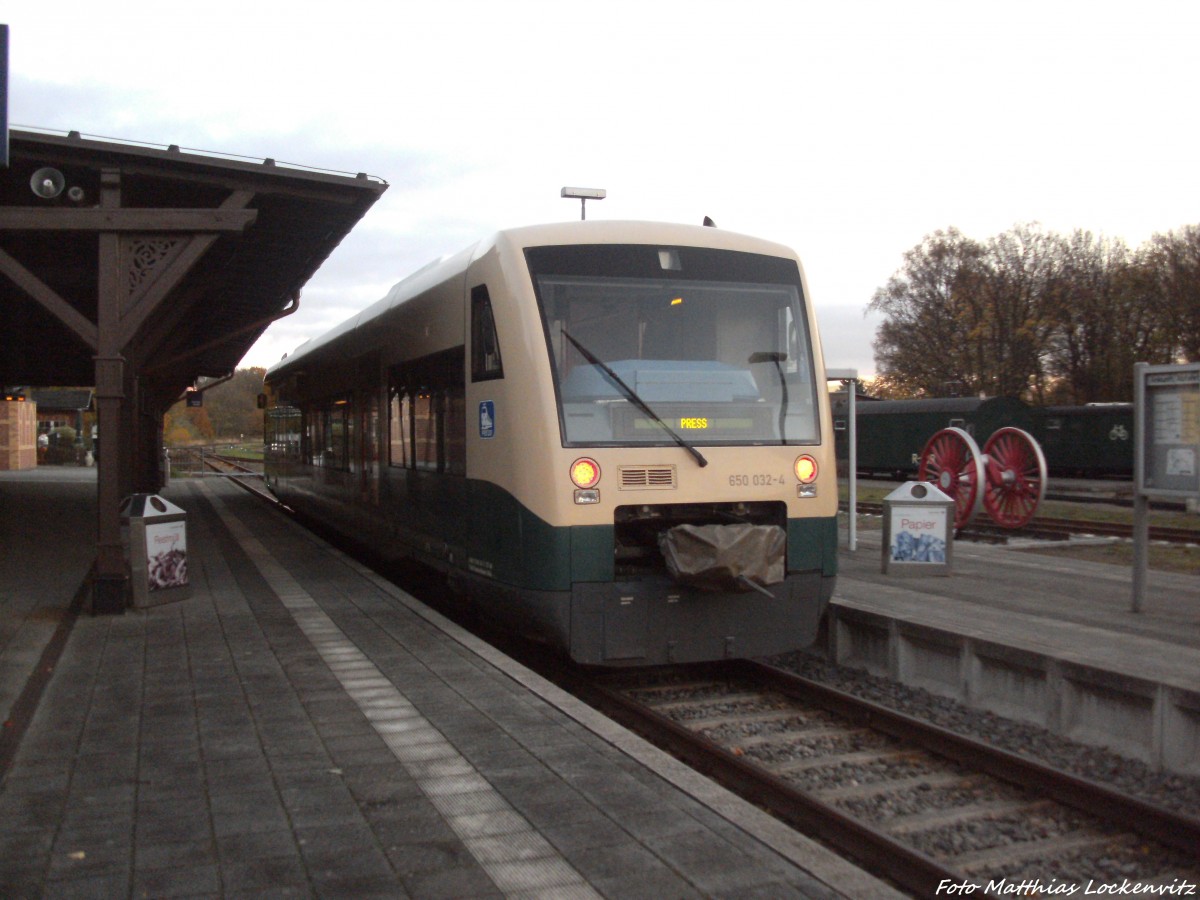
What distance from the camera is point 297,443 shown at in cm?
1845

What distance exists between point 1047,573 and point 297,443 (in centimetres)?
1208

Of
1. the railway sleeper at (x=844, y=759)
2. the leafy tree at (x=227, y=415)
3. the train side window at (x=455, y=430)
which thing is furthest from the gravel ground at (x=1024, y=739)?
the leafy tree at (x=227, y=415)

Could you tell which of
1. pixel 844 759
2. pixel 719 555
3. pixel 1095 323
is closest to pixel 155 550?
pixel 719 555

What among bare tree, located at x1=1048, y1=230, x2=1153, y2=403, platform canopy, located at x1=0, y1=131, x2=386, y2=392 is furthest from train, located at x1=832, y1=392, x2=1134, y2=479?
platform canopy, located at x1=0, y1=131, x2=386, y2=392

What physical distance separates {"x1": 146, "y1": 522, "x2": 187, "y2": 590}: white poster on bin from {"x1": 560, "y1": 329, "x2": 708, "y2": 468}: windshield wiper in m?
4.29

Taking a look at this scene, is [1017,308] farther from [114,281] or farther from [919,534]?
[114,281]

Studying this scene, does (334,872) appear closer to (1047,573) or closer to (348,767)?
(348,767)

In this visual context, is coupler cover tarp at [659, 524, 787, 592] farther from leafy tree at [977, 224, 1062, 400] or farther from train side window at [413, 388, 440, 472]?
leafy tree at [977, 224, 1062, 400]

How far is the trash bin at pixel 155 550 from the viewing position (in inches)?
356

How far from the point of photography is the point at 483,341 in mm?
7680

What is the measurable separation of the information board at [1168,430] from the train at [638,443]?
10.6 ft

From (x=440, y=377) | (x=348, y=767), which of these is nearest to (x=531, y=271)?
(x=440, y=377)

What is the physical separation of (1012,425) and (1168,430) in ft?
75.9

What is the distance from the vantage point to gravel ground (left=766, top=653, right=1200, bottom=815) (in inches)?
223
